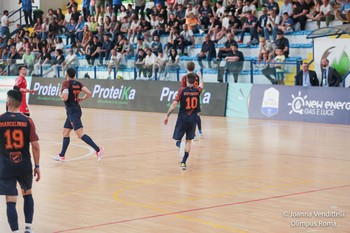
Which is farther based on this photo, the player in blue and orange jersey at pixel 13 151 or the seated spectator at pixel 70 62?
the seated spectator at pixel 70 62

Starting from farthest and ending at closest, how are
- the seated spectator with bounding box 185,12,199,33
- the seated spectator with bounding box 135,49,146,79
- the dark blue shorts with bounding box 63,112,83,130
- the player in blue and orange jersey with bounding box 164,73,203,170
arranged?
the seated spectator with bounding box 185,12,199,33 → the seated spectator with bounding box 135,49,146,79 → the dark blue shorts with bounding box 63,112,83,130 → the player in blue and orange jersey with bounding box 164,73,203,170

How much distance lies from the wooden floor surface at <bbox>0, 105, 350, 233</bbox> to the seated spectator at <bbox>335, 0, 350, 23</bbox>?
771 cm

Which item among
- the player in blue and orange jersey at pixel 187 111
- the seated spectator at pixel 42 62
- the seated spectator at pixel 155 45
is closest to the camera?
the player in blue and orange jersey at pixel 187 111

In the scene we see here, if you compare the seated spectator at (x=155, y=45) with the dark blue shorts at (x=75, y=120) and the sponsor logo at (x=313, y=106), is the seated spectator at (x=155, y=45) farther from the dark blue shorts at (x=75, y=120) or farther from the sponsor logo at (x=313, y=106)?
the dark blue shorts at (x=75, y=120)

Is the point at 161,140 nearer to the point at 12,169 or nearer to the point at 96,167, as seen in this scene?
the point at 96,167

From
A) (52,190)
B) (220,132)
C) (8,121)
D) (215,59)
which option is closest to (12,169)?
(8,121)

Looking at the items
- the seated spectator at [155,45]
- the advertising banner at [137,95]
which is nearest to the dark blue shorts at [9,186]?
the advertising banner at [137,95]

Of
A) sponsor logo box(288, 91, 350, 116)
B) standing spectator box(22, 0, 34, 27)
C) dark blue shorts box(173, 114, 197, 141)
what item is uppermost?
standing spectator box(22, 0, 34, 27)

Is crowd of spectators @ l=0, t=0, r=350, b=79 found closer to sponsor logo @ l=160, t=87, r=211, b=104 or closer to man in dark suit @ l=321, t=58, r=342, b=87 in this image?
sponsor logo @ l=160, t=87, r=211, b=104

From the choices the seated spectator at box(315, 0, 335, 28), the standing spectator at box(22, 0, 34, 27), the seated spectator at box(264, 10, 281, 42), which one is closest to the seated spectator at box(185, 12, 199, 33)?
the seated spectator at box(264, 10, 281, 42)

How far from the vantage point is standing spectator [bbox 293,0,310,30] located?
104 feet

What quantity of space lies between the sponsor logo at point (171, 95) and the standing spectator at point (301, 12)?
5.64 metres

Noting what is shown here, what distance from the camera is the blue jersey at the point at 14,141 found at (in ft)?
28.0

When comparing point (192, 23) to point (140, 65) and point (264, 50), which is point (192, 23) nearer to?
point (140, 65)
